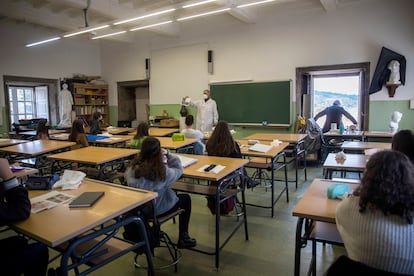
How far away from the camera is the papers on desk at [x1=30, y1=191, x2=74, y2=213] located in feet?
5.94

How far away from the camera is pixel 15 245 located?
1.78 metres

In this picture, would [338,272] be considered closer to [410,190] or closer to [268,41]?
[410,190]

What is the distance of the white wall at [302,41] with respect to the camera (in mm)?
5566

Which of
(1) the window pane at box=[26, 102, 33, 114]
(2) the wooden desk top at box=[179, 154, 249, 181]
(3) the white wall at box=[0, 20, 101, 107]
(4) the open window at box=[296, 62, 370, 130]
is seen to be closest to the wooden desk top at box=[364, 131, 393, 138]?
(4) the open window at box=[296, 62, 370, 130]

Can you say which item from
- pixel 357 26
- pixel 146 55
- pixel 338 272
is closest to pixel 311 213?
pixel 338 272

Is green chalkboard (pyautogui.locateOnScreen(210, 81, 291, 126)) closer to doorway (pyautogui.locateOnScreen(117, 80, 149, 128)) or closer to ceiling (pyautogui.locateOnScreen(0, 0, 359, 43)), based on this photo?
ceiling (pyautogui.locateOnScreen(0, 0, 359, 43))

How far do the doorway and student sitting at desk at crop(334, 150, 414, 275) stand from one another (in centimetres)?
822

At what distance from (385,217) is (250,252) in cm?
168

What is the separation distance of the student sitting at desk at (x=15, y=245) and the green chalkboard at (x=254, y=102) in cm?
574

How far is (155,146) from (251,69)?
17.1 feet

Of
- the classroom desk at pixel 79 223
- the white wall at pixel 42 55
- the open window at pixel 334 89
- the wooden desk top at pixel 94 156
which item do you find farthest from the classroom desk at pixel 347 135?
the white wall at pixel 42 55

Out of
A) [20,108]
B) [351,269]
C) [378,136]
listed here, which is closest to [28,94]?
[20,108]

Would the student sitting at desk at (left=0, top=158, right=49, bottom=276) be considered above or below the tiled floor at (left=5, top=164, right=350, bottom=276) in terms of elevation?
above

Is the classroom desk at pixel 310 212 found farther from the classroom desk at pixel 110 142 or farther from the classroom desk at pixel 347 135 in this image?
the classroom desk at pixel 347 135
